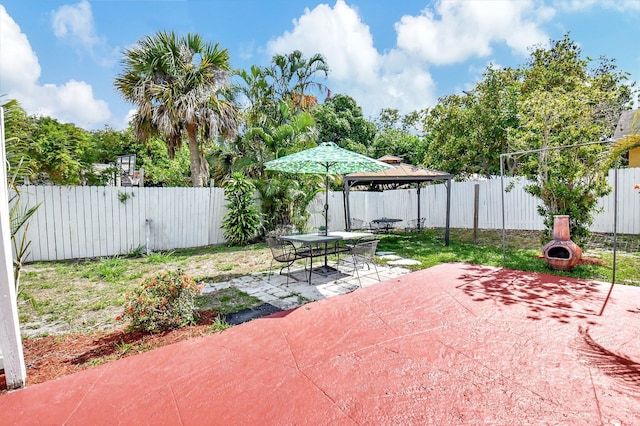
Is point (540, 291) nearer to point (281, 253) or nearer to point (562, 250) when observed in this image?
point (562, 250)

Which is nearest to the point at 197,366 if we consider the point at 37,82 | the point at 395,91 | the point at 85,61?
the point at 85,61

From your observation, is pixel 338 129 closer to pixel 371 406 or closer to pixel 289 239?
pixel 289 239

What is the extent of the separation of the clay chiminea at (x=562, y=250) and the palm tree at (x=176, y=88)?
9827 mm

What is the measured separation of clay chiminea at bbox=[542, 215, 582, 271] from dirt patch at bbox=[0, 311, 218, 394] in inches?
255

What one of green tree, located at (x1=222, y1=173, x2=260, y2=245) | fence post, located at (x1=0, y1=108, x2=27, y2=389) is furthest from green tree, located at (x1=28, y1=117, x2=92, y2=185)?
fence post, located at (x1=0, y1=108, x2=27, y2=389)

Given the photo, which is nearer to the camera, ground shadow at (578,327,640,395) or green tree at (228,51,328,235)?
ground shadow at (578,327,640,395)

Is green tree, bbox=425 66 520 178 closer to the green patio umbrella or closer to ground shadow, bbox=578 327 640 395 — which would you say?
the green patio umbrella

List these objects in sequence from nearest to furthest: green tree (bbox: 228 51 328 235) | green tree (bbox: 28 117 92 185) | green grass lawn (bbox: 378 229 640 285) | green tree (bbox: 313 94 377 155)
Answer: green grass lawn (bbox: 378 229 640 285) < green tree (bbox: 28 117 92 185) < green tree (bbox: 228 51 328 235) < green tree (bbox: 313 94 377 155)

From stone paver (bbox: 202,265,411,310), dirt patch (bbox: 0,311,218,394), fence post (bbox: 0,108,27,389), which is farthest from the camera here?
stone paver (bbox: 202,265,411,310)

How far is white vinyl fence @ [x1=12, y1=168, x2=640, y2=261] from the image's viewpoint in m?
7.75

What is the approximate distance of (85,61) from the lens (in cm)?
1105

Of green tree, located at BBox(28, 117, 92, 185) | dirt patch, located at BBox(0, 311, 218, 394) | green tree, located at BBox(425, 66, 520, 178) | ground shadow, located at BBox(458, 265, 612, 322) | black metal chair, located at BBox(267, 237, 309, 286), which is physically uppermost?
green tree, located at BBox(425, 66, 520, 178)

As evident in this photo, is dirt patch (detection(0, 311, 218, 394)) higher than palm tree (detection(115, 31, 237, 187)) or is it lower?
lower

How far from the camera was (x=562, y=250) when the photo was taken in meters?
6.38
